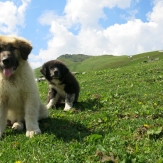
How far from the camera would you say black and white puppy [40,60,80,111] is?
34.5 ft

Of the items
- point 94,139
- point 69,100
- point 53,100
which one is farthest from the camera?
point 53,100

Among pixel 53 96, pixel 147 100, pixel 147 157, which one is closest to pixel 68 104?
pixel 53 96

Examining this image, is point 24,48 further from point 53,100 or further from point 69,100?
point 53,100

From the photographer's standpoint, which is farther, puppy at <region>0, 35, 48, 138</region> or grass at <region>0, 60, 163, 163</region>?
puppy at <region>0, 35, 48, 138</region>

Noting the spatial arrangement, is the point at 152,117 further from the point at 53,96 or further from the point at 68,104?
the point at 53,96

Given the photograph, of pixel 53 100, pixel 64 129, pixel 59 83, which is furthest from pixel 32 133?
pixel 53 100

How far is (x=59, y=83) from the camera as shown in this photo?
1070cm

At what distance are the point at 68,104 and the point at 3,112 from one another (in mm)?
3736

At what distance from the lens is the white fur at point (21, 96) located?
6.68 metres

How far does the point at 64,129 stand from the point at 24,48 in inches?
93.2

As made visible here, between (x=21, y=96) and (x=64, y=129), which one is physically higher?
(x=21, y=96)

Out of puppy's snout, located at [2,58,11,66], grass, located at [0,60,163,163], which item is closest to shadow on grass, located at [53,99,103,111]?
grass, located at [0,60,163,163]

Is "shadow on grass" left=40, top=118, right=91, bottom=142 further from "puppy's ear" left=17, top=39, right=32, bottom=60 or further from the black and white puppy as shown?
the black and white puppy

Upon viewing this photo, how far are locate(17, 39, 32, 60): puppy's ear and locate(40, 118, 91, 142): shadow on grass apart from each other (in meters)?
1.99
